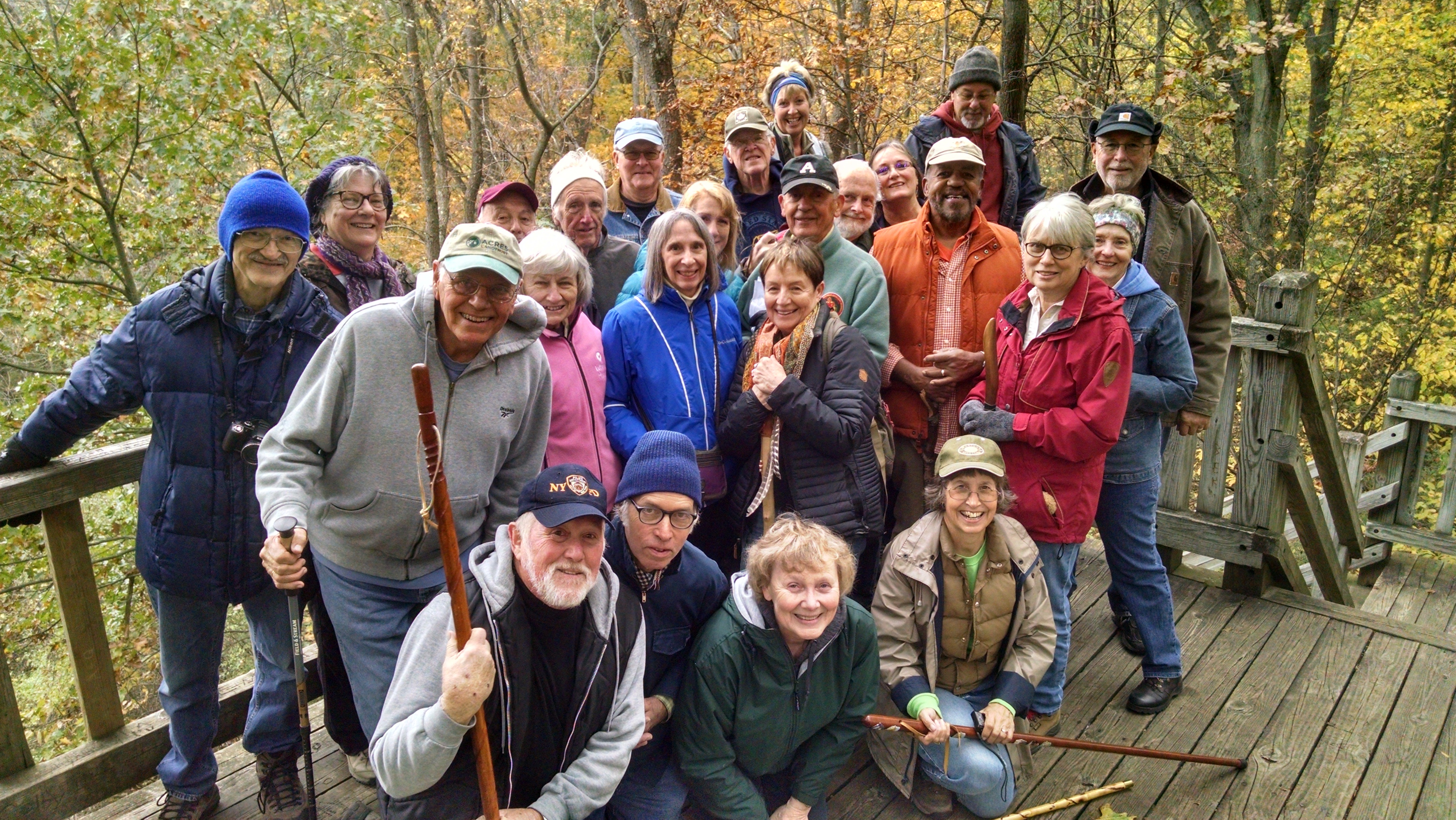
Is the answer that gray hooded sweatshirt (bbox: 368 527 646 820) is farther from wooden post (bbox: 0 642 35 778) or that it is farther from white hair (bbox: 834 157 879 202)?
white hair (bbox: 834 157 879 202)

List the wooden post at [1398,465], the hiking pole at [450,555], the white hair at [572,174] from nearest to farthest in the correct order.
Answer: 1. the hiking pole at [450,555]
2. the white hair at [572,174]
3. the wooden post at [1398,465]

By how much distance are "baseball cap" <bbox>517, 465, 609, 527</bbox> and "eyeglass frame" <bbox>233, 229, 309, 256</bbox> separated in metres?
1.10

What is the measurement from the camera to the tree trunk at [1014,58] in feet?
16.5

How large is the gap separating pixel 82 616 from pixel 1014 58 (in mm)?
4994

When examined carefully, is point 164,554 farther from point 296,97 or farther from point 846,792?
point 296,97

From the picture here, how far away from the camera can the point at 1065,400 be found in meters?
3.33

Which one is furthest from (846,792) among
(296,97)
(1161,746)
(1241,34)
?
(296,97)

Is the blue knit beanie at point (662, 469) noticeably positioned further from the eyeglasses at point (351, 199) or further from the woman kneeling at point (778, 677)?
the eyeglasses at point (351, 199)

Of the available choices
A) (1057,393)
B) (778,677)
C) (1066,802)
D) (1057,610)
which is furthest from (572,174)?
(1066,802)

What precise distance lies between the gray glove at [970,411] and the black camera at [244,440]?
7.71 feet

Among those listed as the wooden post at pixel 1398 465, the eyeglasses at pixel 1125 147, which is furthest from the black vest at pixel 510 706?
the wooden post at pixel 1398 465

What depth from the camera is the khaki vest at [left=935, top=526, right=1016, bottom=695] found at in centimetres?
321

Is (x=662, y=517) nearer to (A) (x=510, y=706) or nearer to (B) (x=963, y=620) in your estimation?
(A) (x=510, y=706)

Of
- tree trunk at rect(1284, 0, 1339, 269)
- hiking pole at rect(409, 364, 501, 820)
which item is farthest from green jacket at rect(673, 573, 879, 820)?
tree trunk at rect(1284, 0, 1339, 269)
